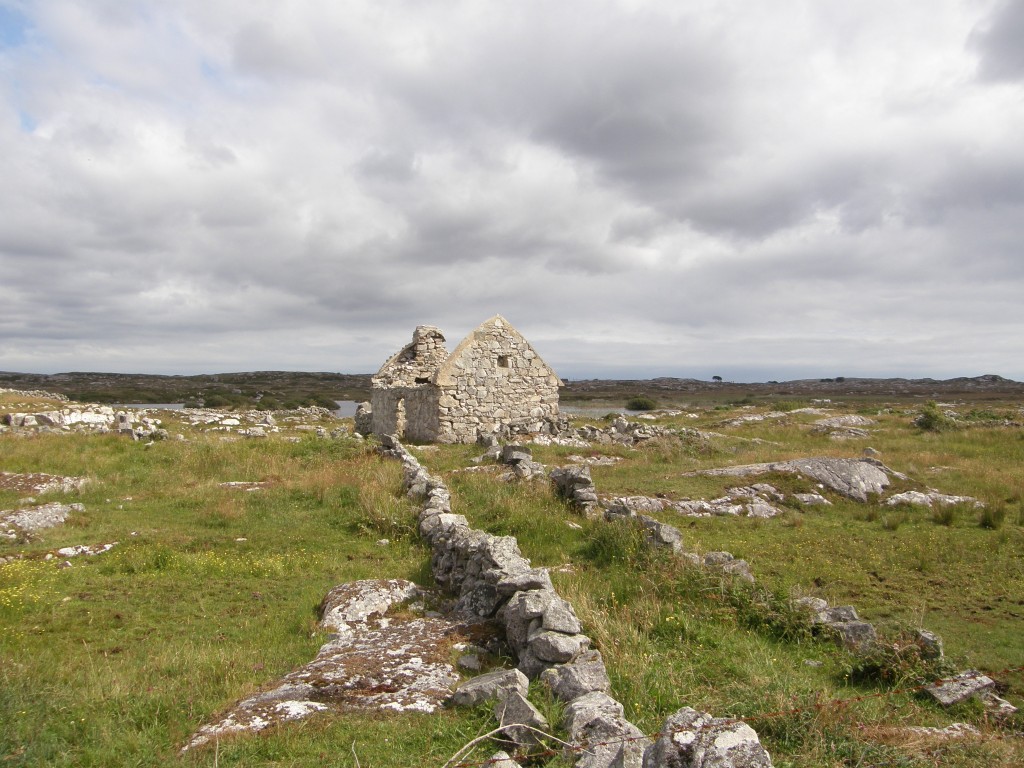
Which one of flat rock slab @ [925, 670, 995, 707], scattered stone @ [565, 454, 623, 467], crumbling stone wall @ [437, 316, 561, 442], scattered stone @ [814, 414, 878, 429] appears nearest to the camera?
flat rock slab @ [925, 670, 995, 707]

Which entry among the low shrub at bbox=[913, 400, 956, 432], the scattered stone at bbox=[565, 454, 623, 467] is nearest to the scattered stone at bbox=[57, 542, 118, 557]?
the scattered stone at bbox=[565, 454, 623, 467]

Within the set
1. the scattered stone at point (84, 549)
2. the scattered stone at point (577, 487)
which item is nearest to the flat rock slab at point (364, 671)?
the scattered stone at point (84, 549)

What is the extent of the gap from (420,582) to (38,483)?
35.2ft

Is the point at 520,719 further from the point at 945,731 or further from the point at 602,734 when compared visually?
the point at 945,731

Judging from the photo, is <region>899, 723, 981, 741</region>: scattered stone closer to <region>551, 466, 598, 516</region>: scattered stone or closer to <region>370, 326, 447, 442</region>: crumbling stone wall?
<region>551, 466, 598, 516</region>: scattered stone

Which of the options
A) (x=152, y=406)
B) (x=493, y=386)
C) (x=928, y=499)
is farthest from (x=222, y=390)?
(x=928, y=499)

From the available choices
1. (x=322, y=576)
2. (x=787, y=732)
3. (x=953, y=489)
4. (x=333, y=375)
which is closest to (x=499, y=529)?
(x=322, y=576)

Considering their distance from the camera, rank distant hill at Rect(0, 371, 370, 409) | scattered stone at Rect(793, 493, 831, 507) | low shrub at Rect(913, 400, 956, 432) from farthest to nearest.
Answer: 1. distant hill at Rect(0, 371, 370, 409)
2. low shrub at Rect(913, 400, 956, 432)
3. scattered stone at Rect(793, 493, 831, 507)

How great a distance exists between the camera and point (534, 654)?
5.58 metres

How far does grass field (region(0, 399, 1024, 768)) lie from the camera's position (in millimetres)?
4445

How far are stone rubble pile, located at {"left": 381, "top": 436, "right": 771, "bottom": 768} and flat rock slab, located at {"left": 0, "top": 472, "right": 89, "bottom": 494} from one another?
9.49 metres

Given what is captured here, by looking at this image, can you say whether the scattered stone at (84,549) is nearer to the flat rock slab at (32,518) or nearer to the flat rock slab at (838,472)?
the flat rock slab at (32,518)

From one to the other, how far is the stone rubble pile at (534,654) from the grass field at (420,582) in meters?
0.23

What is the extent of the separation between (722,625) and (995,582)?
527 centimetres
